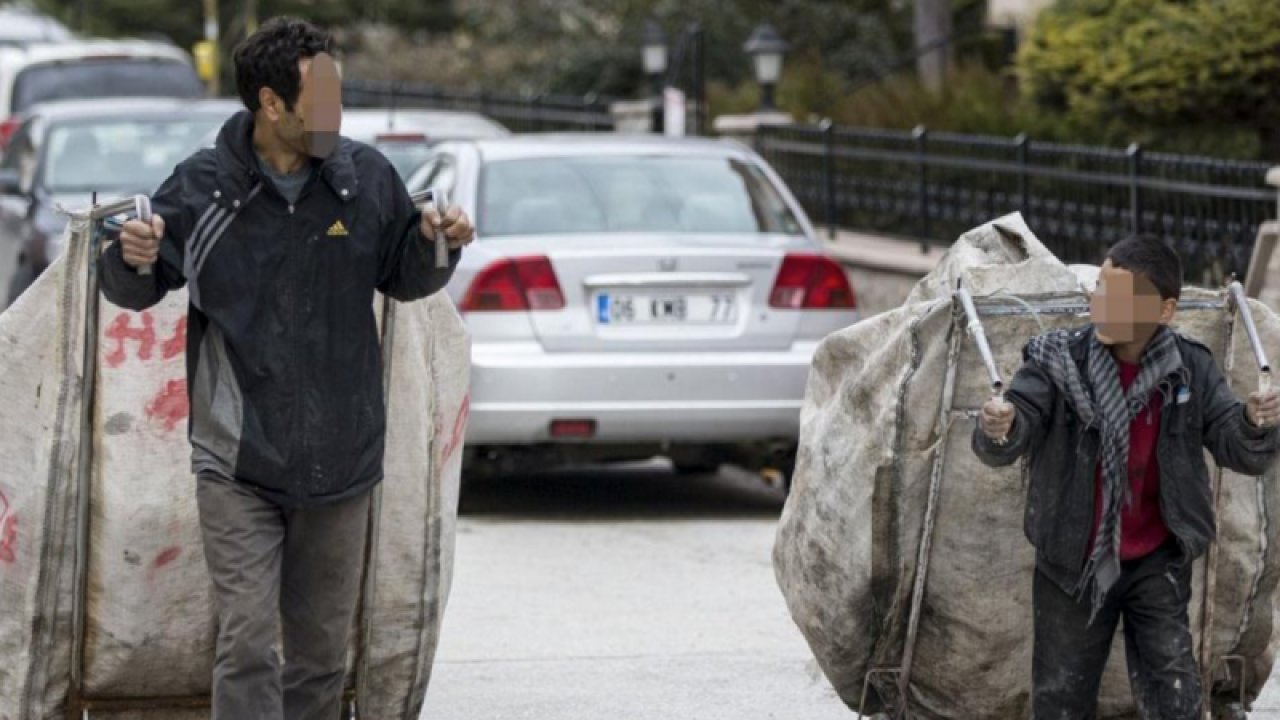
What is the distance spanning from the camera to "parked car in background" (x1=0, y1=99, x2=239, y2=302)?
50.4 ft

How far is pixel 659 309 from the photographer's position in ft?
33.6

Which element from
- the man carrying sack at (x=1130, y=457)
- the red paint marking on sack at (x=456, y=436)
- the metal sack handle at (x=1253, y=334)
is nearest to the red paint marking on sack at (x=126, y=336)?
the red paint marking on sack at (x=456, y=436)

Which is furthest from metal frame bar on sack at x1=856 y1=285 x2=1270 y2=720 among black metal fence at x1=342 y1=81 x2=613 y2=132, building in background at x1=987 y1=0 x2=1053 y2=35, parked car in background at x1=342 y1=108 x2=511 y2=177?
black metal fence at x1=342 y1=81 x2=613 y2=132

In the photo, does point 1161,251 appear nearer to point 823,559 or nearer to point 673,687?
point 823,559

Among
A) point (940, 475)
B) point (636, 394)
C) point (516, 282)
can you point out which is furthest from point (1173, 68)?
point (940, 475)

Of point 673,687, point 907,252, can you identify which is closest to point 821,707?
point 673,687

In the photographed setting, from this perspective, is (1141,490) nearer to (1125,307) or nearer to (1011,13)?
(1125,307)

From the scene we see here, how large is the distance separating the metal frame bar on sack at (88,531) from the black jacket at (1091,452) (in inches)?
56.1

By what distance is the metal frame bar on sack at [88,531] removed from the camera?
5.58 meters

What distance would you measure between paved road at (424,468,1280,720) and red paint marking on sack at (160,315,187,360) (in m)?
1.51

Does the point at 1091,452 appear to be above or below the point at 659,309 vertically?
above

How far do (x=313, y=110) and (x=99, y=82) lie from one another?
20.0m

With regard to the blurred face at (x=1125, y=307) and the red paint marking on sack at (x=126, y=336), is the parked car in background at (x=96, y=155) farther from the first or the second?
the blurred face at (x=1125, y=307)

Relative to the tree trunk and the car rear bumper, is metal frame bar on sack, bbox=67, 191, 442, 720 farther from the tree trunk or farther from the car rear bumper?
the tree trunk
